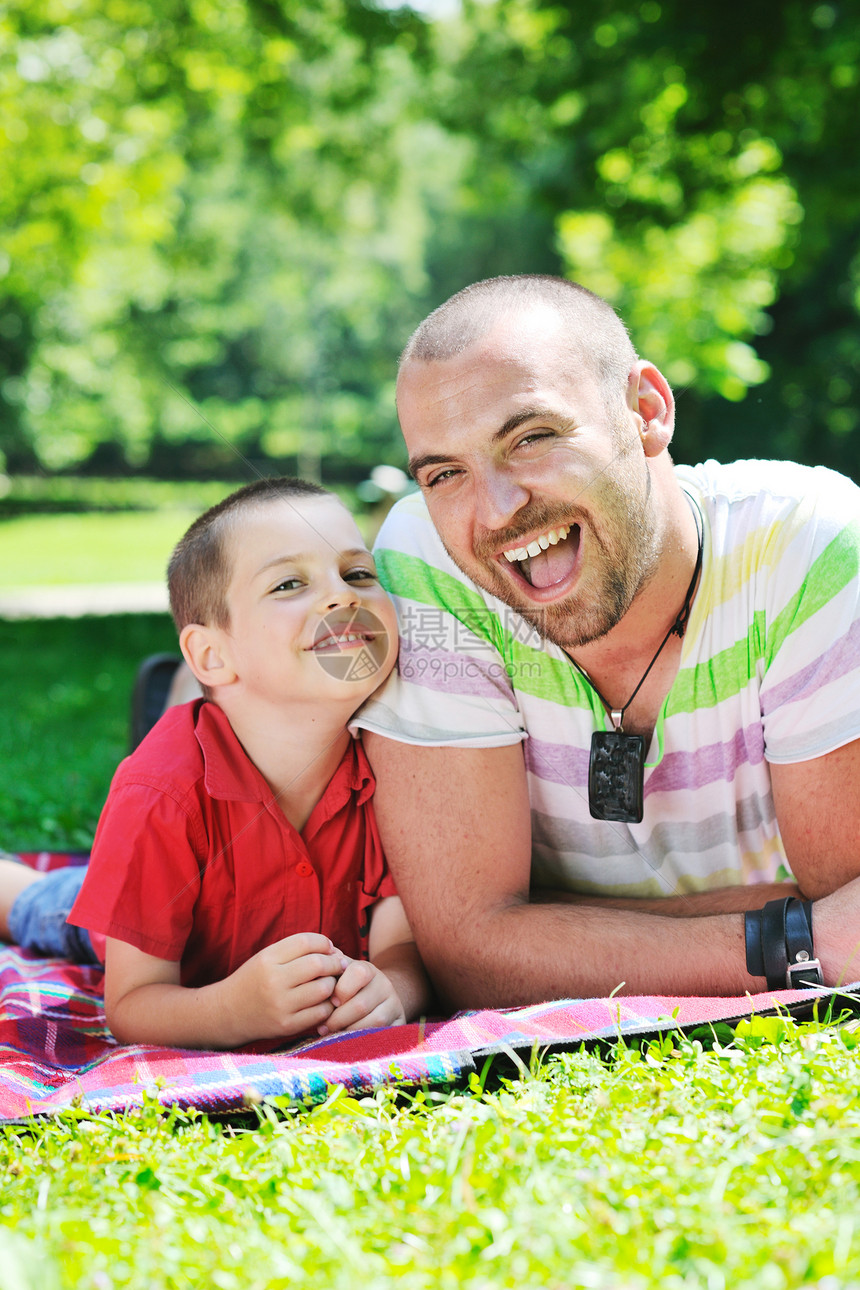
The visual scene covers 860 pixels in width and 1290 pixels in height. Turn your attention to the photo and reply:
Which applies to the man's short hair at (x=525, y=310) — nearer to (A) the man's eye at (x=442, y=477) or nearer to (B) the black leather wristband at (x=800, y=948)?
(A) the man's eye at (x=442, y=477)

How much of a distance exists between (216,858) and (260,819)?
0.13 m

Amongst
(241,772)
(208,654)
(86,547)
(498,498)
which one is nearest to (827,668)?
(498,498)

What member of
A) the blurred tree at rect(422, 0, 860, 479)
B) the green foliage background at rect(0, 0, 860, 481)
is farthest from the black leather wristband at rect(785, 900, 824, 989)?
the blurred tree at rect(422, 0, 860, 479)

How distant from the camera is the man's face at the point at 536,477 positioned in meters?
2.39

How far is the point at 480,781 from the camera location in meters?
2.45

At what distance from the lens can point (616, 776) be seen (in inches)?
99.2

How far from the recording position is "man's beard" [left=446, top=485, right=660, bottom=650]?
2.40m

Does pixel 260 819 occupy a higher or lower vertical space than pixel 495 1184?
higher

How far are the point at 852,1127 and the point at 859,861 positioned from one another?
0.88m

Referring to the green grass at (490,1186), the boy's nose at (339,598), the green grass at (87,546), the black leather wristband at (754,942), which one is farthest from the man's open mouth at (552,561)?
the green grass at (87,546)

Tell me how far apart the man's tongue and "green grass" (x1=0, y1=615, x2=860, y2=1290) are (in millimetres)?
997

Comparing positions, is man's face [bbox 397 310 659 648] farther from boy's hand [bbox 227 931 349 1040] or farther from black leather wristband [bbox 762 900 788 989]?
boy's hand [bbox 227 931 349 1040]

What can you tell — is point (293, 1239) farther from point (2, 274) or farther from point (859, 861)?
point (2, 274)

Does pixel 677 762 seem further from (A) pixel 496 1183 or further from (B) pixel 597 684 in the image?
(A) pixel 496 1183
